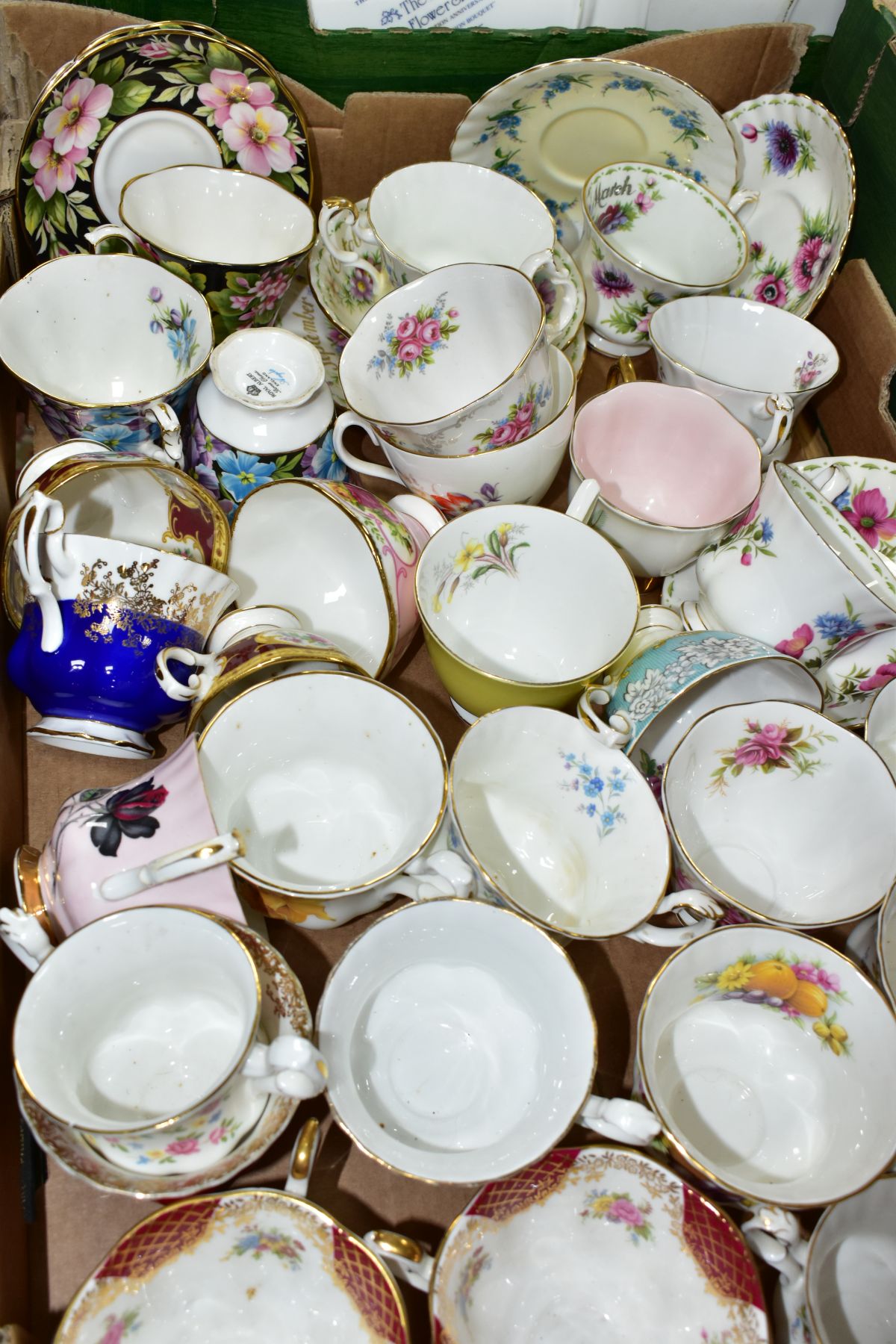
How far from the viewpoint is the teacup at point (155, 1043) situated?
659 millimetres

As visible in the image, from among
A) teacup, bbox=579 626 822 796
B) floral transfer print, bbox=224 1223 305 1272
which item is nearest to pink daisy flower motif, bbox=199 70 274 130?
teacup, bbox=579 626 822 796

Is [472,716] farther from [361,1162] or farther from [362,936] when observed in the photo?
[361,1162]

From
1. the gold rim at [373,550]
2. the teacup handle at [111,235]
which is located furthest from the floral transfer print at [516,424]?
the teacup handle at [111,235]

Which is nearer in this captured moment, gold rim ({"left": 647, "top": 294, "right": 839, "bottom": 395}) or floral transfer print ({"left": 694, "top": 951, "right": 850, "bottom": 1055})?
floral transfer print ({"left": 694, "top": 951, "right": 850, "bottom": 1055})

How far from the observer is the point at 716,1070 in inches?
34.4

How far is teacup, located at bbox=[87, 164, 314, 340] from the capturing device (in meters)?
1.07

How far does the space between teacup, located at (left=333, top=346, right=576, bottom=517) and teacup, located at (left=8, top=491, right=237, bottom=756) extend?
225 mm

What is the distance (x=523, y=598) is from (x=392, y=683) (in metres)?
0.17

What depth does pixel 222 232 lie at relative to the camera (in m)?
1.20

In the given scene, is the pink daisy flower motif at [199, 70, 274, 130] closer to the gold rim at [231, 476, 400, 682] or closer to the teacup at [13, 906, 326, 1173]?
the gold rim at [231, 476, 400, 682]

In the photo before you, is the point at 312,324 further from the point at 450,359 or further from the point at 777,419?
the point at 777,419

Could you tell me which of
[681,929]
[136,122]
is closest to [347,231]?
[136,122]

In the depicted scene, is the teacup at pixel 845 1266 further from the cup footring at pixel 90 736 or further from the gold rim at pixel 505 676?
the cup footring at pixel 90 736

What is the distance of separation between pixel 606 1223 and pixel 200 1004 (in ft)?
1.17
